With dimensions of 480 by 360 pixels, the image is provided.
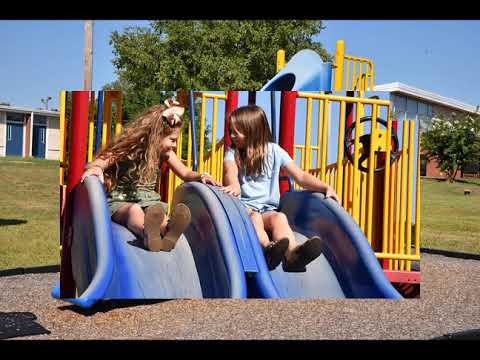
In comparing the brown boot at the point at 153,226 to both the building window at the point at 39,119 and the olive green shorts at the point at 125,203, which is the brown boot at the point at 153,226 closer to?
the olive green shorts at the point at 125,203

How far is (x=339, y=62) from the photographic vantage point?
275 inches

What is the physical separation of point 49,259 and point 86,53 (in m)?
2.96

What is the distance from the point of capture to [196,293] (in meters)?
5.26

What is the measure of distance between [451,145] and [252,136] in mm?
17528

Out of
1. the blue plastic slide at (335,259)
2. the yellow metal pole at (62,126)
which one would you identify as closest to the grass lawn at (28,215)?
the yellow metal pole at (62,126)

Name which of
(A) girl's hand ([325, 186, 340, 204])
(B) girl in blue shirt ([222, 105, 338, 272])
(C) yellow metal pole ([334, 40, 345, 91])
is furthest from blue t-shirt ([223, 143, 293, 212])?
(C) yellow metal pole ([334, 40, 345, 91])

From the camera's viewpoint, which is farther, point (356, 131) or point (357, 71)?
point (357, 71)

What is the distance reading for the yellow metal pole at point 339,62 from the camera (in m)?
6.89

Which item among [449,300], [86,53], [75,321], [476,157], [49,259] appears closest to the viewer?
[75,321]

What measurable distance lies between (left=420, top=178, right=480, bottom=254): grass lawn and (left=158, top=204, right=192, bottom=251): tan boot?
6.30 m
